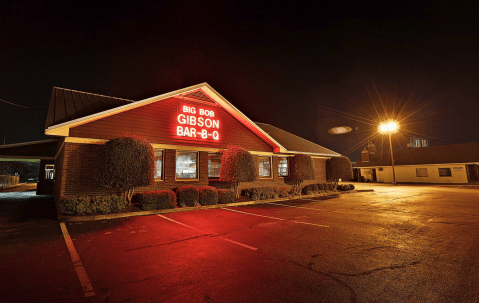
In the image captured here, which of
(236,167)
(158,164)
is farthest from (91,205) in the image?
(236,167)

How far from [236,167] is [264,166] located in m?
4.62

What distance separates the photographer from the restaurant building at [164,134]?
406 inches

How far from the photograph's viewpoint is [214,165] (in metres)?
15.2

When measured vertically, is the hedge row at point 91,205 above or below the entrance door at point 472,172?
below

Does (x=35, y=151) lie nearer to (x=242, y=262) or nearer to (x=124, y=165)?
(x=124, y=165)

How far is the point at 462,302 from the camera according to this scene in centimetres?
302

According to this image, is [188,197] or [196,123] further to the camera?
[196,123]

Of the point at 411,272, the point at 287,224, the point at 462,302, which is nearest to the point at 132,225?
the point at 287,224

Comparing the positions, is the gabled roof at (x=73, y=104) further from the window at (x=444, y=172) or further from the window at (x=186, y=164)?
the window at (x=444, y=172)

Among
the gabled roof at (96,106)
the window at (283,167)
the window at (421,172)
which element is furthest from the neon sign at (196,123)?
the window at (421,172)

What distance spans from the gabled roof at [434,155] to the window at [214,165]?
35.4 m

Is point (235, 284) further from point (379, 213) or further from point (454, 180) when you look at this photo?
point (454, 180)

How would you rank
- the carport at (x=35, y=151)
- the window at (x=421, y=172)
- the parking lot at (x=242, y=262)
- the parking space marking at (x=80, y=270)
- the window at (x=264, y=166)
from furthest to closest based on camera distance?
the window at (x=421, y=172), the window at (x=264, y=166), the carport at (x=35, y=151), the parking space marking at (x=80, y=270), the parking lot at (x=242, y=262)

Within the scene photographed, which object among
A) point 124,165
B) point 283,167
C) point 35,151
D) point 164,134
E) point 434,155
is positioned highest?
point 434,155
